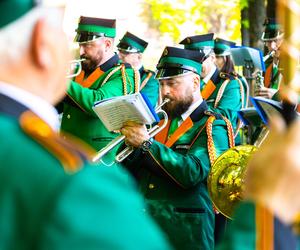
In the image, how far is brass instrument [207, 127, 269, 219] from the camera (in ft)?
18.2

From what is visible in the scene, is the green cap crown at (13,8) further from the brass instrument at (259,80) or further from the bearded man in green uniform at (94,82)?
the brass instrument at (259,80)

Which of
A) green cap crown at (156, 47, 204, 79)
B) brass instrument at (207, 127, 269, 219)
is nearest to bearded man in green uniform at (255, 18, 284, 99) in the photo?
green cap crown at (156, 47, 204, 79)

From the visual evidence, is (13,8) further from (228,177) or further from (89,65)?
(89,65)

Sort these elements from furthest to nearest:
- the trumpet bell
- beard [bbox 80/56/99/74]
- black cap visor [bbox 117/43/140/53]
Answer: black cap visor [bbox 117/43/140/53]
beard [bbox 80/56/99/74]
the trumpet bell

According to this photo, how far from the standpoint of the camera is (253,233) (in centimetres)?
201

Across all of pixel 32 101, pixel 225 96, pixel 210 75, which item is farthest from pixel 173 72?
pixel 32 101

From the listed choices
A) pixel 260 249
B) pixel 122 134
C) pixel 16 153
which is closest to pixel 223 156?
pixel 122 134

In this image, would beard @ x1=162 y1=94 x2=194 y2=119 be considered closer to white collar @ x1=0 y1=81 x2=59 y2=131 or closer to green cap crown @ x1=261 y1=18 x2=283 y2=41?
green cap crown @ x1=261 y1=18 x2=283 y2=41

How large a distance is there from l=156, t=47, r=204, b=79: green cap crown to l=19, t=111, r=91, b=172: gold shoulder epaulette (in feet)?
14.8

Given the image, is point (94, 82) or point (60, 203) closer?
point (60, 203)

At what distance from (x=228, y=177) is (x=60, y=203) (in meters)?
4.07

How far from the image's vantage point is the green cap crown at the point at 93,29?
8.24m

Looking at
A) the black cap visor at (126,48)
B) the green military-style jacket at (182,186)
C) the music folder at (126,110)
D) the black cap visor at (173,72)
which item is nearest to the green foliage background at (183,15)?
the black cap visor at (126,48)

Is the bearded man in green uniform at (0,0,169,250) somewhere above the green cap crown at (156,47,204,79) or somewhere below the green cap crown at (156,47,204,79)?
above
